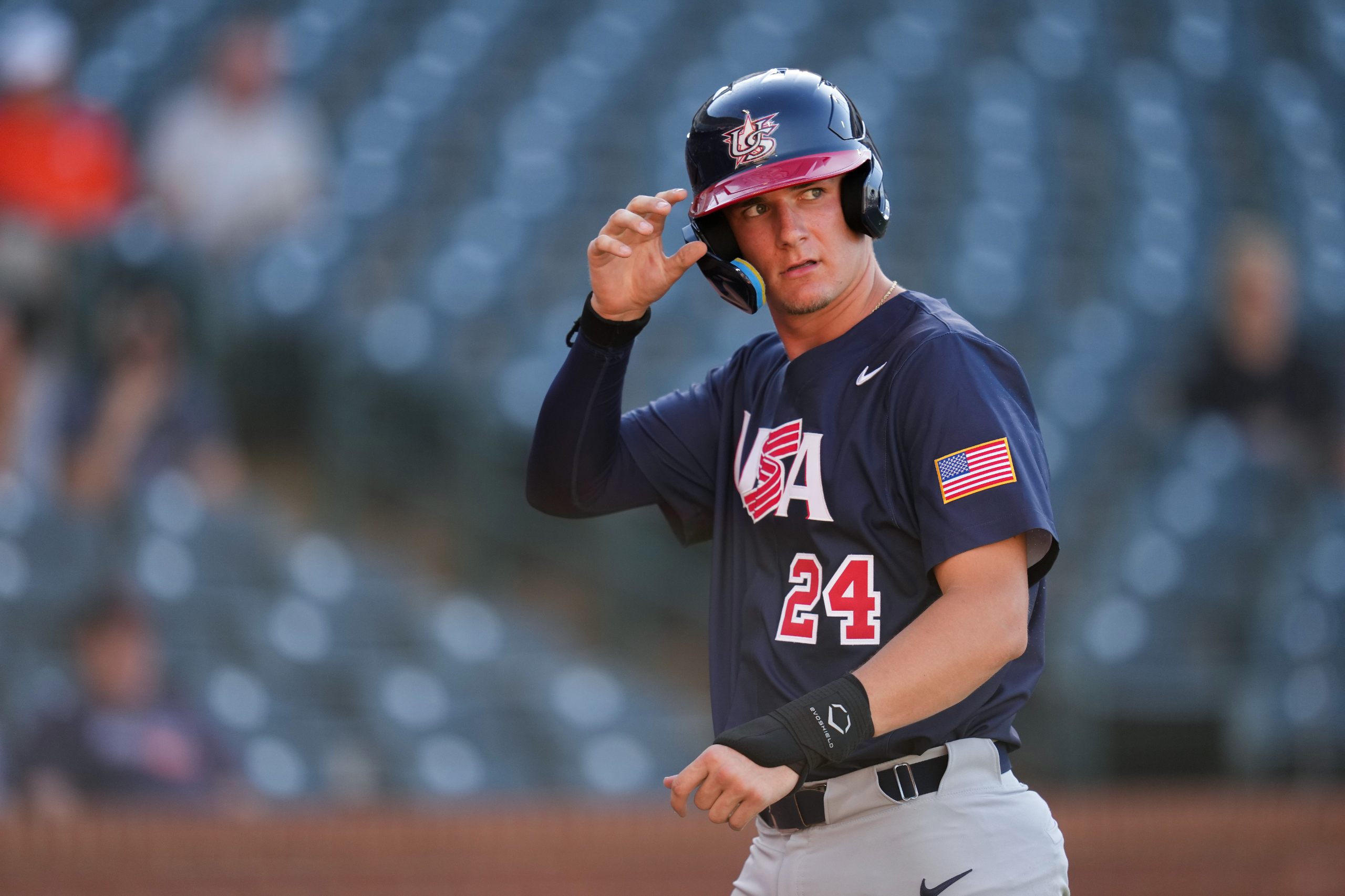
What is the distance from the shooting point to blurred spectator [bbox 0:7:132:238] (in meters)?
5.25

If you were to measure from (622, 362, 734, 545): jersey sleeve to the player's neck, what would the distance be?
0.22 metres

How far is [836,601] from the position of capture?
1.98 meters

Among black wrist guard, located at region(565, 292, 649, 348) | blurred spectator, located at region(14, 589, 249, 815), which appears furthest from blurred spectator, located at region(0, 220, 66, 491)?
black wrist guard, located at region(565, 292, 649, 348)

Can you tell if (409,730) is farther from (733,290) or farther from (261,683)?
(733,290)

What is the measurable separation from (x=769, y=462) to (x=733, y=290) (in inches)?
11.1

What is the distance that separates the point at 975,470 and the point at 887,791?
477 millimetres

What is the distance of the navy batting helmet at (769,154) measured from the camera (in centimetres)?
202

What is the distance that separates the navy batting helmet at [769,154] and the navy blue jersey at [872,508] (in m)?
0.15

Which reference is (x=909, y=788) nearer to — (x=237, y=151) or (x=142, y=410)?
(x=142, y=410)

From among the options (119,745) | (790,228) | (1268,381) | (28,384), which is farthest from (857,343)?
(1268,381)

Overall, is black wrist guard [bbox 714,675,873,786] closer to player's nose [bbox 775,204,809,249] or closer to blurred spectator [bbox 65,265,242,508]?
player's nose [bbox 775,204,809,249]

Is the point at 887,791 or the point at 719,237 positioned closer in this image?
the point at 887,791

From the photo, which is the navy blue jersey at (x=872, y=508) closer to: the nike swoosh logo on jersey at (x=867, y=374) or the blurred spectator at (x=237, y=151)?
the nike swoosh logo on jersey at (x=867, y=374)

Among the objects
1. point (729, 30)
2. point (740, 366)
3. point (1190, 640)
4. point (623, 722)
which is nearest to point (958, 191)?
point (729, 30)
